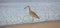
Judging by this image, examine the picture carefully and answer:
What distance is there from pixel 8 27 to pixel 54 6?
0.48 metres

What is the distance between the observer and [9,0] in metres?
1.05

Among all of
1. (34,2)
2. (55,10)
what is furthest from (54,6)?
(34,2)

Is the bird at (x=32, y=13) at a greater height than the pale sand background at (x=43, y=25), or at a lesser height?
greater

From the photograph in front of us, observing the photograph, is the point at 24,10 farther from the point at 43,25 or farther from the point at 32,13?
the point at 43,25

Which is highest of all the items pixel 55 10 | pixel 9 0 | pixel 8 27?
pixel 9 0

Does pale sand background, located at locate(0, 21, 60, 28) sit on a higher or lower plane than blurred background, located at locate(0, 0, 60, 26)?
lower

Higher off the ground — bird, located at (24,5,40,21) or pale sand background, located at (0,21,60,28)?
bird, located at (24,5,40,21)

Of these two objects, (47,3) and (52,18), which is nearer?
(52,18)

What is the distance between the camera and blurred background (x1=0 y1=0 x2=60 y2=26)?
2.97 ft

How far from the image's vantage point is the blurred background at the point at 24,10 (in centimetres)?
91

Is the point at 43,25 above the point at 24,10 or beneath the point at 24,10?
beneath

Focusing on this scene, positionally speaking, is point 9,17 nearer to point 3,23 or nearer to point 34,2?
point 3,23

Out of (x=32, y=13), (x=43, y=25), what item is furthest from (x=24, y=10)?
(x=43, y=25)

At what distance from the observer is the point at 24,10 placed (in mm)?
974
